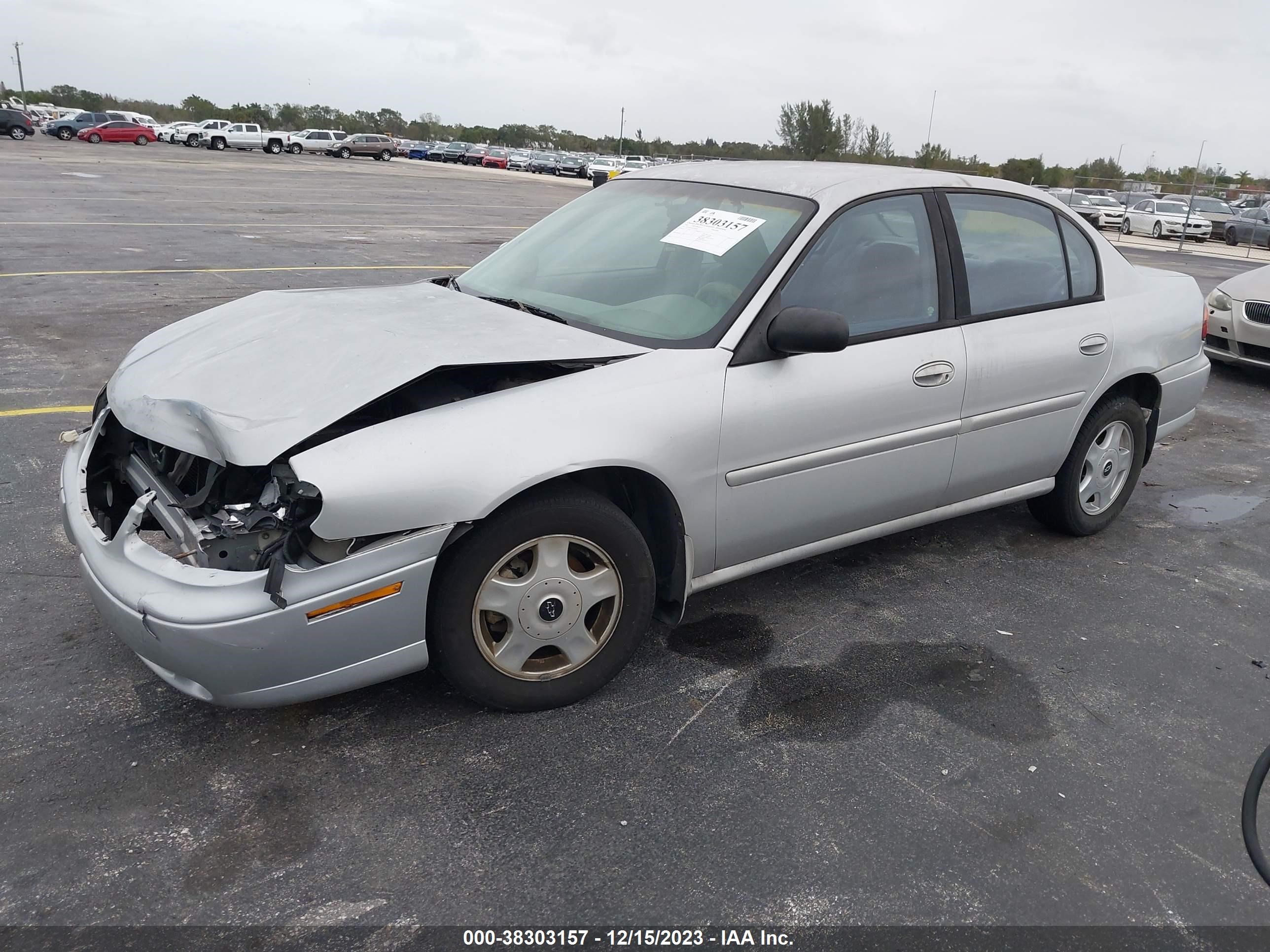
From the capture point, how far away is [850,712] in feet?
10.2

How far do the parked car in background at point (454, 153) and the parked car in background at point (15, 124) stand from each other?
2339 cm

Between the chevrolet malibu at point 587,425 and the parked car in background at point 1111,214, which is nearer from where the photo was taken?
the chevrolet malibu at point 587,425

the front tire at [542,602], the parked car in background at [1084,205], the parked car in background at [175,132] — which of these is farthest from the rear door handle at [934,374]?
the parked car in background at [175,132]

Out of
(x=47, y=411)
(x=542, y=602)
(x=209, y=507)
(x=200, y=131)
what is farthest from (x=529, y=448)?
(x=200, y=131)

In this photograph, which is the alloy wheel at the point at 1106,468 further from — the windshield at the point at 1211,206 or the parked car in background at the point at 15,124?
the parked car in background at the point at 15,124

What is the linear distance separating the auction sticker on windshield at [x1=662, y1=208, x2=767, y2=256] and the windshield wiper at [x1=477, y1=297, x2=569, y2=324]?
54 cm

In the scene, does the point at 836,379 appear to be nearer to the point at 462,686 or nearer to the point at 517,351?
the point at 517,351

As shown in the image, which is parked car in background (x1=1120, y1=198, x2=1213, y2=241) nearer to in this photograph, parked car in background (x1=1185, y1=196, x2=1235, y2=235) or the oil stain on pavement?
parked car in background (x1=1185, y1=196, x2=1235, y2=235)

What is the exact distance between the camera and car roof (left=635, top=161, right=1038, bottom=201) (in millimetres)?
3631

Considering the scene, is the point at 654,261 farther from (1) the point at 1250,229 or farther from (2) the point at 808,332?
(1) the point at 1250,229

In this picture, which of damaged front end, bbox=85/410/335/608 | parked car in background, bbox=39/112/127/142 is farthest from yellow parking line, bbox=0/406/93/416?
parked car in background, bbox=39/112/127/142

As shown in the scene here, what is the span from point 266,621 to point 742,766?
4.51 feet

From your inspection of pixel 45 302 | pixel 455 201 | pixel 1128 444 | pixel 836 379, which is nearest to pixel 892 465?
pixel 836 379

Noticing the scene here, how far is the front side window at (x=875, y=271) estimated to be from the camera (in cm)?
341
